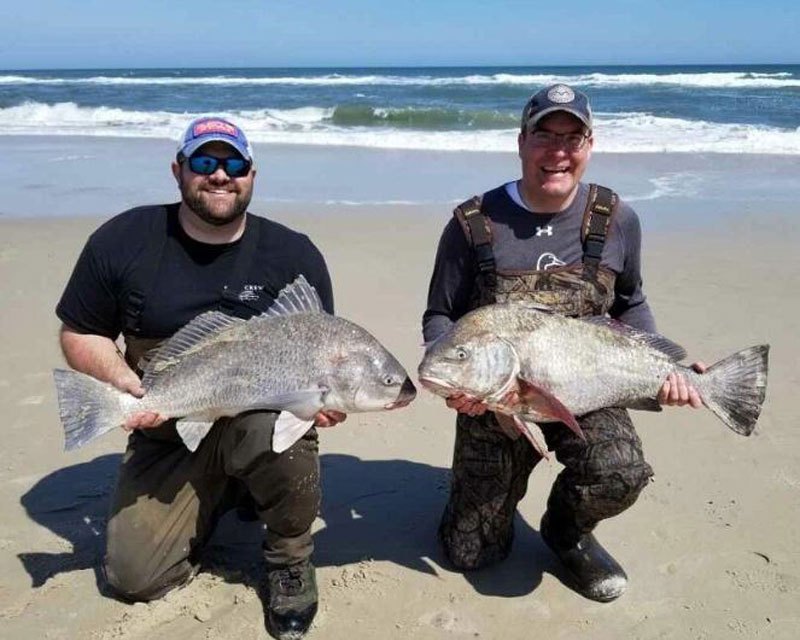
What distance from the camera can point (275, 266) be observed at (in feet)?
11.8

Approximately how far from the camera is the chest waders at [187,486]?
10.9 feet

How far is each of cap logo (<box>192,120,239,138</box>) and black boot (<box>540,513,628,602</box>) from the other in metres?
2.44

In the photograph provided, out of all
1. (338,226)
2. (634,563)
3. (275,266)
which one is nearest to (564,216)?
(275,266)

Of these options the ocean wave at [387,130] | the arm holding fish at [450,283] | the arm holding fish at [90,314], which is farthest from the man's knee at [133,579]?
the ocean wave at [387,130]

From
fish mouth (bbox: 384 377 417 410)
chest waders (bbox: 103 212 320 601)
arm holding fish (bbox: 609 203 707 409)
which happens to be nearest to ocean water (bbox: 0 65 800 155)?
arm holding fish (bbox: 609 203 707 409)

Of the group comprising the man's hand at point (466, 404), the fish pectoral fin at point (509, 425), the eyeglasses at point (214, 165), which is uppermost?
the eyeglasses at point (214, 165)

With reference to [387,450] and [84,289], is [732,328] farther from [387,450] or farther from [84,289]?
[84,289]

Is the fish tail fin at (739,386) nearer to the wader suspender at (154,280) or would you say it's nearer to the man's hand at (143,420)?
the wader suspender at (154,280)

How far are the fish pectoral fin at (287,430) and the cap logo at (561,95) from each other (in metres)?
1.78

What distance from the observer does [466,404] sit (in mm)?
3158

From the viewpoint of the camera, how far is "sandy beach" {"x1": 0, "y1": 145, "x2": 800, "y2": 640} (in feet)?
10.9

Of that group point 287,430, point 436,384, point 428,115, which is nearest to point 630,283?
point 436,384

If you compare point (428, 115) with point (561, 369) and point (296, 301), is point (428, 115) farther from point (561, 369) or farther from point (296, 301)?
point (561, 369)

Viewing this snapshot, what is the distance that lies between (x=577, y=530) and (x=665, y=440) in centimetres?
151
